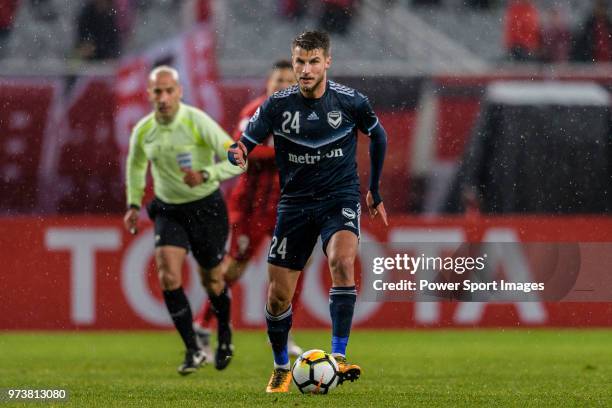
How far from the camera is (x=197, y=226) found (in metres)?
8.88

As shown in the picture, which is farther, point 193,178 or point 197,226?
point 197,226

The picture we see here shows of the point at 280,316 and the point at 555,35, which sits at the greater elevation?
the point at 555,35

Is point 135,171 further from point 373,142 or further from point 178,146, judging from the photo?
point 373,142

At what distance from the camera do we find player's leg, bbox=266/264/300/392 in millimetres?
6949

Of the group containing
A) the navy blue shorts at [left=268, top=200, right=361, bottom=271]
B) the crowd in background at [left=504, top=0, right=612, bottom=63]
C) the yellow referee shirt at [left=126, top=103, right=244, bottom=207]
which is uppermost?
the crowd in background at [left=504, top=0, right=612, bottom=63]

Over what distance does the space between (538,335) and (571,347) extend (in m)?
1.23

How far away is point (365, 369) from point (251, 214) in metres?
1.60

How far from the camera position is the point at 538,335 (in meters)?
12.3

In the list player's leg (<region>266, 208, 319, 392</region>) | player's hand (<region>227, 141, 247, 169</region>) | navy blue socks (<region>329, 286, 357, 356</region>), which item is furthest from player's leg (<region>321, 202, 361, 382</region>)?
player's hand (<region>227, 141, 247, 169</region>)

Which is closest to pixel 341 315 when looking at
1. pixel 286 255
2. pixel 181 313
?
pixel 286 255

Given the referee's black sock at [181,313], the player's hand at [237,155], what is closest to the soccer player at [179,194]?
the referee's black sock at [181,313]

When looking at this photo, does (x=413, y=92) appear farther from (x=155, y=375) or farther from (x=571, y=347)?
(x=155, y=375)

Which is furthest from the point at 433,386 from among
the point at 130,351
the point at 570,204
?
the point at 570,204

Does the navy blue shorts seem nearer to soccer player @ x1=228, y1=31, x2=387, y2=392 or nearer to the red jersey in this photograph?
soccer player @ x1=228, y1=31, x2=387, y2=392
